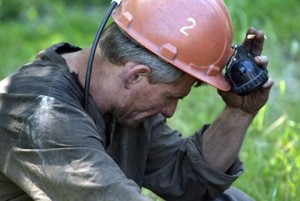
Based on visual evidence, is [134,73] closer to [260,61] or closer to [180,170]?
[260,61]

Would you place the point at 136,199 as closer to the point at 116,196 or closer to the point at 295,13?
the point at 116,196

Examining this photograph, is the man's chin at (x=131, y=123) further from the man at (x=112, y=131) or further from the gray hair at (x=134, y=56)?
the gray hair at (x=134, y=56)

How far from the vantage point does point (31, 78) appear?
3789 mm

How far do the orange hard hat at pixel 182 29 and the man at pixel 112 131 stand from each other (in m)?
0.04

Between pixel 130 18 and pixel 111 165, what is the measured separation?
687mm

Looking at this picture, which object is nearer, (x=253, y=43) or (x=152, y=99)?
(x=152, y=99)

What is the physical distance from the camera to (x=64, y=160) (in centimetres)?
347

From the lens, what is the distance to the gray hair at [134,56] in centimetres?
380

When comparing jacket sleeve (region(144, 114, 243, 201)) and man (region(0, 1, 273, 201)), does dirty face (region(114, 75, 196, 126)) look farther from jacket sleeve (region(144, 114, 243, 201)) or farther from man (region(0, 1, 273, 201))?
jacket sleeve (region(144, 114, 243, 201))

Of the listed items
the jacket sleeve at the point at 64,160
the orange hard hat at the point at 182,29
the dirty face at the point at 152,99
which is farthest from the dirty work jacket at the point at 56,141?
the orange hard hat at the point at 182,29

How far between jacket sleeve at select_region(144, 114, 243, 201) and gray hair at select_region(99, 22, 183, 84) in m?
0.68

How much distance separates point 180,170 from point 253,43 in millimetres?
770

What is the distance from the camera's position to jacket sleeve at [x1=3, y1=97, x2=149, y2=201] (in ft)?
11.2

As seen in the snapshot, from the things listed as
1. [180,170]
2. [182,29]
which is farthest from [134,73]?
[180,170]
